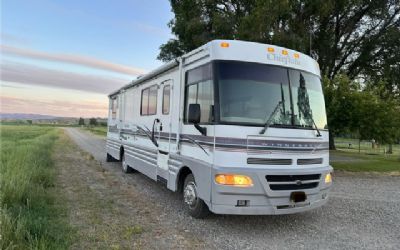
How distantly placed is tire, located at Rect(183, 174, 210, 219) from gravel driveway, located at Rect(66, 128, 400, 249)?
0.14 metres

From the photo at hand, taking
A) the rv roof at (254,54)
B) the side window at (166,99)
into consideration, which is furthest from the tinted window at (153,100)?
the rv roof at (254,54)

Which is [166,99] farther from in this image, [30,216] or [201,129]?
[30,216]

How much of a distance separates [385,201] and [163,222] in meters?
5.94

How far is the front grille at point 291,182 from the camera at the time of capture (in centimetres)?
585

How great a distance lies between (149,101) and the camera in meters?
9.58

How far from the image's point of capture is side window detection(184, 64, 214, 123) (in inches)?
242

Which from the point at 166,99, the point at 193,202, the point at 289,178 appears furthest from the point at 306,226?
the point at 166,99

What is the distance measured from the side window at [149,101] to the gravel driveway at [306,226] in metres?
2.00

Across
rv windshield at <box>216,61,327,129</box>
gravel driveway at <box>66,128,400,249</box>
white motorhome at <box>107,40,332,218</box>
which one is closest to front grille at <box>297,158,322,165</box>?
white motorhome at <box>107,40,332,218</box>

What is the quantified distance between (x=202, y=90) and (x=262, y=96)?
1049 millimetres

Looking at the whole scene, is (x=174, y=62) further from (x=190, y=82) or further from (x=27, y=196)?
(x=27, y=196)

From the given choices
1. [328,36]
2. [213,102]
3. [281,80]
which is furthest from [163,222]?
[328,36]

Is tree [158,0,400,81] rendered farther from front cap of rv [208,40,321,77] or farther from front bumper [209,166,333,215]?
front bumper [209,166,333,215]

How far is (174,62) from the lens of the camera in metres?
7.76
